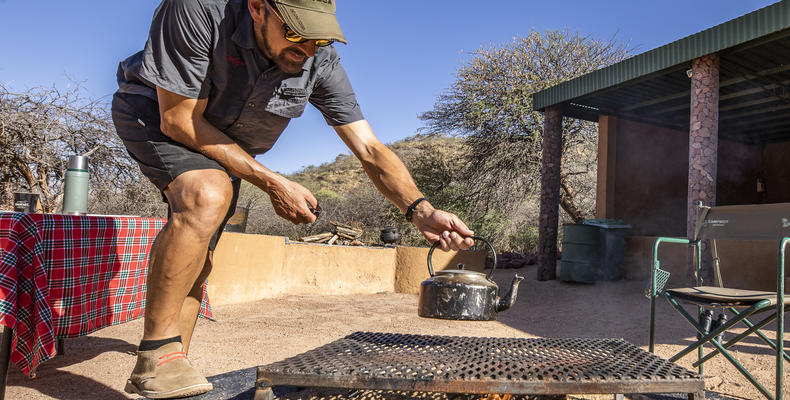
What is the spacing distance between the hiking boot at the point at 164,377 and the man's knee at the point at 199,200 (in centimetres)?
38

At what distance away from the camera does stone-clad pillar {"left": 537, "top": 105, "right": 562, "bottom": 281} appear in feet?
26.8

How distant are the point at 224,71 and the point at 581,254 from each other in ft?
22.7

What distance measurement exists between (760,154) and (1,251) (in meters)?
13.7

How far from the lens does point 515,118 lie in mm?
12234

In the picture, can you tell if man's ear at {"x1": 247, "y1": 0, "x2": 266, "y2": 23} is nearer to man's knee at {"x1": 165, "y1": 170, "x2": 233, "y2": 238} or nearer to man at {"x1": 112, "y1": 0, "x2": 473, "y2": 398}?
man at {"x1": 112, "y1": 0, "x2": 473, "y2": 398}

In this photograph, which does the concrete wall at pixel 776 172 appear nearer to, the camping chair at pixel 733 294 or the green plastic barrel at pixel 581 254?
the green plastic barrel at pixel 581 254

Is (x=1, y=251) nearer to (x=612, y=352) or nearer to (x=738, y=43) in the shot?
(x=612, y=352)

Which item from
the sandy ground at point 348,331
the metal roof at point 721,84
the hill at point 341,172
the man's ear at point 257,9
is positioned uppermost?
the hill at point 341,172

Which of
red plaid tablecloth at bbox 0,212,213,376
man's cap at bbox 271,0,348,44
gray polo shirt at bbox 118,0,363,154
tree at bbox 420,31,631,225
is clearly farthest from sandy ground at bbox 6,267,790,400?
tree at bbox 420,31,631,225

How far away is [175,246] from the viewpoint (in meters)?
1.56

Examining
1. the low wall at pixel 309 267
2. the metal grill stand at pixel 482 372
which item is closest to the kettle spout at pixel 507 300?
the metal grill stand at pixel 482 372

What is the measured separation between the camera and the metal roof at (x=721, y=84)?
18.4 feet

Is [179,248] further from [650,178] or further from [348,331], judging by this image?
[650,178]

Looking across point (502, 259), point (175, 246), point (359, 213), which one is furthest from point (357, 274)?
point (359, 213)
